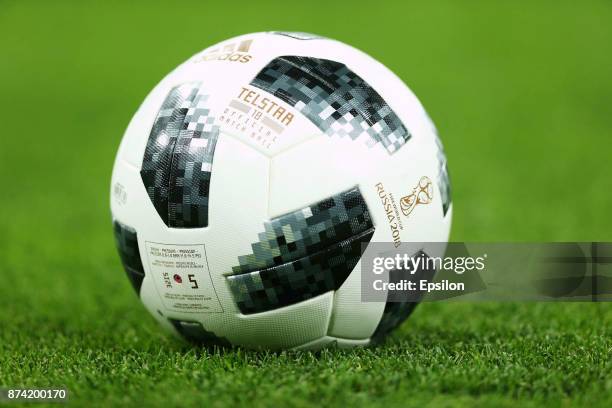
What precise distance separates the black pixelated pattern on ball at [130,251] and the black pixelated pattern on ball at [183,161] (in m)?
0.26

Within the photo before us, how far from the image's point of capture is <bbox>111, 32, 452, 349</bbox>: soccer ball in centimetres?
353

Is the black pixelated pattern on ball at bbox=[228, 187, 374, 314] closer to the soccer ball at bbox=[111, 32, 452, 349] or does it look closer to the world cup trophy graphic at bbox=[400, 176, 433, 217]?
the soccer ball at bbox=[111, 32, 452, 349]

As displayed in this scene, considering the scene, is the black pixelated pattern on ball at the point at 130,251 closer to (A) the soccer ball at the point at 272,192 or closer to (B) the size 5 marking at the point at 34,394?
(A) the soccer ball at the point at 272,192

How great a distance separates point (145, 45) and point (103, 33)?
3.82 ft

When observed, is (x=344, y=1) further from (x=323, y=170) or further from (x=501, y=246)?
(x=323, y=170)

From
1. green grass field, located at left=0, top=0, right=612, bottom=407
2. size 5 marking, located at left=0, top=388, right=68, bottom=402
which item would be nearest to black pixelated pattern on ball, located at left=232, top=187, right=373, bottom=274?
green grass field, located at left=0, top=0, right=612, bottom=407

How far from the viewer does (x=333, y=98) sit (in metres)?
3.68

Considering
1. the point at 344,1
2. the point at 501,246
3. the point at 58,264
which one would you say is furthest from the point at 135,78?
the point at 501,246

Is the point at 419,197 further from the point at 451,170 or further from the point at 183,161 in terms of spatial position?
the point at 451,170

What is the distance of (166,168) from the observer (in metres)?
3.64

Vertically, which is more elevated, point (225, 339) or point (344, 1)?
point (344, 1)

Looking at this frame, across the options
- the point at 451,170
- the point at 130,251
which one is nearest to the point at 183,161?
the point at 130,251

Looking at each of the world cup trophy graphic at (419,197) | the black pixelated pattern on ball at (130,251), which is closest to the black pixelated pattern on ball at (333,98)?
the world cup trophy graphic at (419,197)

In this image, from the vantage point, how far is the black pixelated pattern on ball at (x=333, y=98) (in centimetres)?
363
